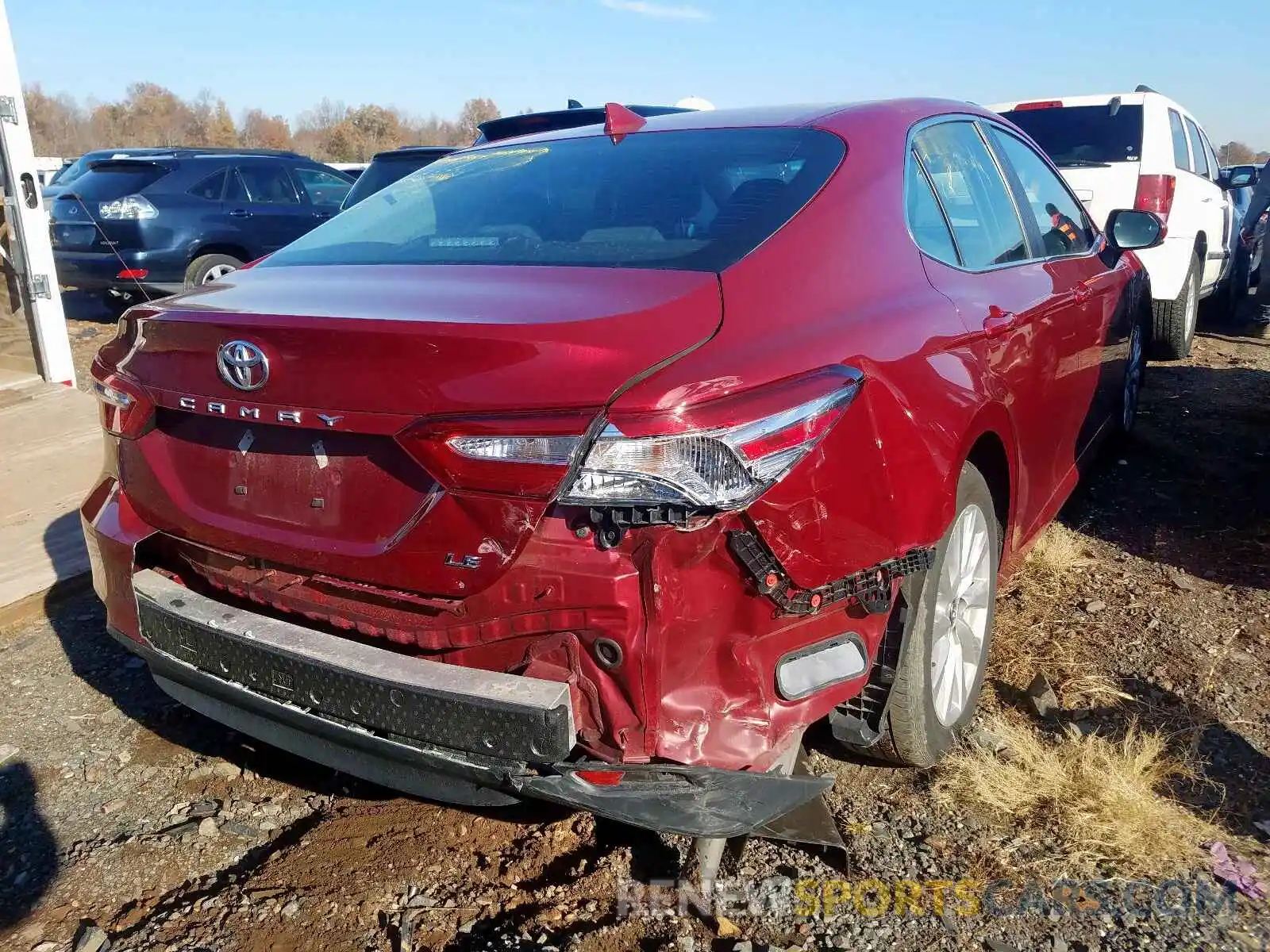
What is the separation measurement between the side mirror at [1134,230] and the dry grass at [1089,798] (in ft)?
7.65

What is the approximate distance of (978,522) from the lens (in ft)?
8.98

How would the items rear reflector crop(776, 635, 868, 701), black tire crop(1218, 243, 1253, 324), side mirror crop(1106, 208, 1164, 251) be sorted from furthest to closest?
black tire crop(1218, 243, 1253, 324) < side mirror crop(1106, 208, 1164, 251) < rear reflector crop(776, 635, 868, 701)

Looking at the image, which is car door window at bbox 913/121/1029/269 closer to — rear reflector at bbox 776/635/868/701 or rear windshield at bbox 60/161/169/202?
rear reflector at bbox 776/635/868/701

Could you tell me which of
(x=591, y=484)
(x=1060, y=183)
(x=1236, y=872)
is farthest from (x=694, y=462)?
(x=1060, y=183)

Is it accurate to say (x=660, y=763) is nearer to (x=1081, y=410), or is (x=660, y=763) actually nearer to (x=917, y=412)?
(x=917, y=412)

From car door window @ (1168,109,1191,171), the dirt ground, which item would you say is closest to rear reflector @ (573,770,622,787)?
the dirt ground

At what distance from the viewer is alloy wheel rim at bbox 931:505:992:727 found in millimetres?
2582

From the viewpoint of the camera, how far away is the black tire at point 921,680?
2.32 meters

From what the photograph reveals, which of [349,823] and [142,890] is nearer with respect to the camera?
[142,890]

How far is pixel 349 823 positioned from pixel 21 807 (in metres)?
0.88

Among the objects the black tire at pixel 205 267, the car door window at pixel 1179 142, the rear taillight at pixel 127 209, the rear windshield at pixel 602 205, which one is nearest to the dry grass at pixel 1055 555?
the rear windshield at pixel 602 205

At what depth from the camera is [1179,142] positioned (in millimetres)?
7629

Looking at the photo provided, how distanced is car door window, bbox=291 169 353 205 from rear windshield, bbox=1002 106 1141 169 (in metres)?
7.01

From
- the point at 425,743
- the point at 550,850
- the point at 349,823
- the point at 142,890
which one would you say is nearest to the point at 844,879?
the point at 550,850
